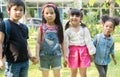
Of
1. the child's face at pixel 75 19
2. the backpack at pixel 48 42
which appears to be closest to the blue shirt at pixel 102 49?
the child's face at pixel 75 19

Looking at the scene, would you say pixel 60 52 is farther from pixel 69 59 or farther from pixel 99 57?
pixel 99 57

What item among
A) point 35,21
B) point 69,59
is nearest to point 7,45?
point 69,59

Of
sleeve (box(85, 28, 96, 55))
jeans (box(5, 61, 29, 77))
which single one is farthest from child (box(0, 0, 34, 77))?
sleeve (box(85, 28, 96, 55))

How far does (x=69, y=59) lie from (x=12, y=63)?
1253mm

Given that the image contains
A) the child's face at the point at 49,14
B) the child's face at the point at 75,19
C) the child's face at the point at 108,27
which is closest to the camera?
the child's face at the point at 49,14

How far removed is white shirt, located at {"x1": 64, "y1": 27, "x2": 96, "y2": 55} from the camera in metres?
5.29

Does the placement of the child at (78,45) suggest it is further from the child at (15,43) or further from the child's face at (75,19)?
the child at (15,43)

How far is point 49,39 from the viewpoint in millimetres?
4930

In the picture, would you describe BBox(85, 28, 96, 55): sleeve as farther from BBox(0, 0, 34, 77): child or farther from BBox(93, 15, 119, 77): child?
BBox(0, 0, 34, 77): child

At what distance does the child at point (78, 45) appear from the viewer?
17.4 ft

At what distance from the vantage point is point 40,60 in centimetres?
499

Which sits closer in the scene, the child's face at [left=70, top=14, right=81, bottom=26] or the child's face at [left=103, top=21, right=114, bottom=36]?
the child's face at [left=70, top=14, right=81, bottom=26]

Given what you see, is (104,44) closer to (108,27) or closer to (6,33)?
(108,27)

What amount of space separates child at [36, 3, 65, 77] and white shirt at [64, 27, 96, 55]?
1.09ft
